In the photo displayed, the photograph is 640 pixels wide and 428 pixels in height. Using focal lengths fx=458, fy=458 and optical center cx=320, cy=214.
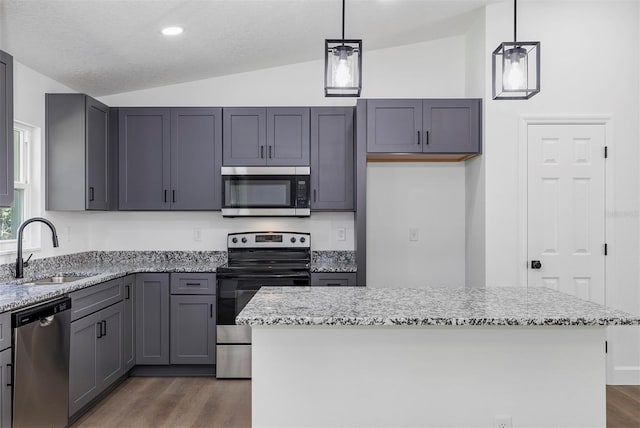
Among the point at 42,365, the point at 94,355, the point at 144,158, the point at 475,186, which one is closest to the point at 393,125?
the point at 475,186

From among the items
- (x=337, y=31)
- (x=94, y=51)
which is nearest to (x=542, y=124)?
(x=337, y=31)

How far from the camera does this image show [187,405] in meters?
3.20

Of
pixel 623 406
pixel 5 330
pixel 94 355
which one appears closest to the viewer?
pixel 5 330

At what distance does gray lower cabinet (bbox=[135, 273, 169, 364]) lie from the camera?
374 cm

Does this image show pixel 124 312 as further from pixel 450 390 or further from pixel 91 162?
pixel 450 390

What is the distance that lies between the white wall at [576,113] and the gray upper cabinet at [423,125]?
16 centimetres

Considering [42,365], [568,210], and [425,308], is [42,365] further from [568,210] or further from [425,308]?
[568,210]

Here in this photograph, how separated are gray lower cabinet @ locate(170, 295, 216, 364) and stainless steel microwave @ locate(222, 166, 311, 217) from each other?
0.82 m

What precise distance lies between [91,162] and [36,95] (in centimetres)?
61

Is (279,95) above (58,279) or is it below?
above

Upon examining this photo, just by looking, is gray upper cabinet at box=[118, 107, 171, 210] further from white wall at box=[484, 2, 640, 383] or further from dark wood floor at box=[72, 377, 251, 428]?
white wall at box=[484, 2, 640, 383]

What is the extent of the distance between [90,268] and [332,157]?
2.21m

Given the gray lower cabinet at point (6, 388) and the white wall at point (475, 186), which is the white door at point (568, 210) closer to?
the white wall at point (475, 186)

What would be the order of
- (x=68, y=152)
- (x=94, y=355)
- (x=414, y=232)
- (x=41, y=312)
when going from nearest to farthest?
1. (x=41, y=312)
2. (x=94, y=355)
3. (x=68, y=152)
4. (x=414, y=232)
